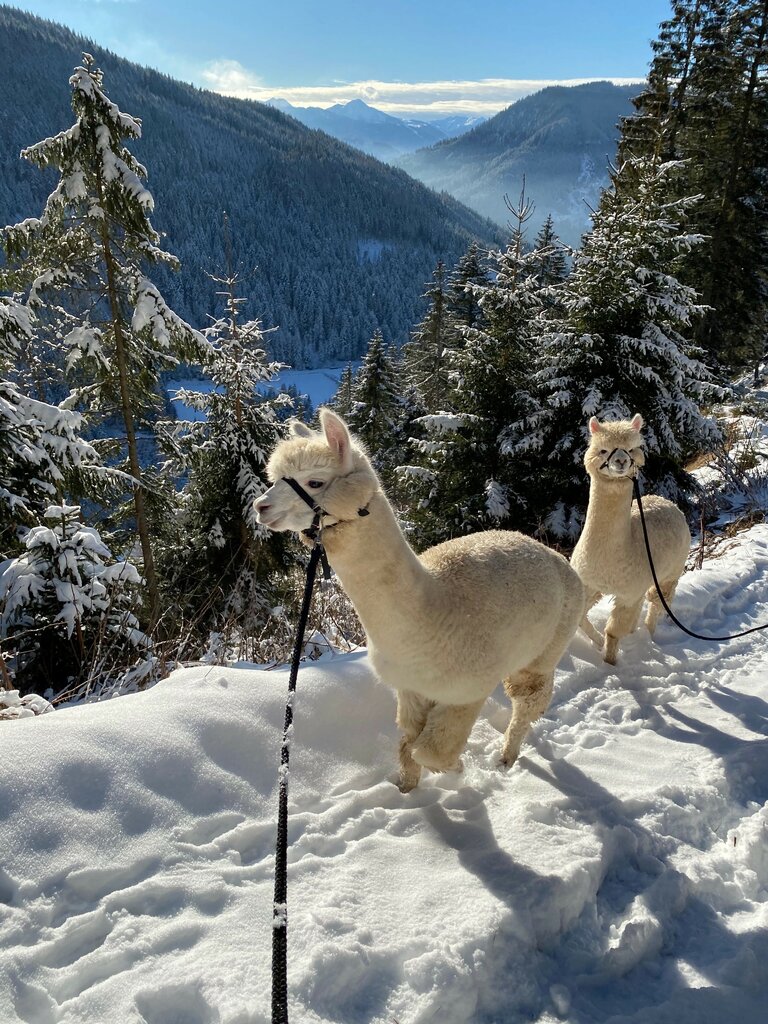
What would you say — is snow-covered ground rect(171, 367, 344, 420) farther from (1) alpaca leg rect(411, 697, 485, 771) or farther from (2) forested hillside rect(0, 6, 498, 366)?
(1) alpaca leg rect(411, 697, 485, 771)

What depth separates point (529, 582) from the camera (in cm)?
373

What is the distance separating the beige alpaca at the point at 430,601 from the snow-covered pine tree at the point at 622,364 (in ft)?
27.8

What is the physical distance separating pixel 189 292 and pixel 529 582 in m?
137

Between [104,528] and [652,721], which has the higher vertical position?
[652,721]

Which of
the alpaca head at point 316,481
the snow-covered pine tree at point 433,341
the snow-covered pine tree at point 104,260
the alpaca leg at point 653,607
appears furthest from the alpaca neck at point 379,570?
the snow-covered pine tree at point 433,341

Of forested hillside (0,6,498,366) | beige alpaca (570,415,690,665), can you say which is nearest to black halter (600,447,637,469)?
beige alpaca (570,415,690,665)

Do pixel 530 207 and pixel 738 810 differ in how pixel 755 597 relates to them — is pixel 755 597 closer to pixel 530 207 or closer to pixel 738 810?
pixel 738 810

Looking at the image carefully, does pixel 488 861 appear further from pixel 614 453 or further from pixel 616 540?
pixel 614 453

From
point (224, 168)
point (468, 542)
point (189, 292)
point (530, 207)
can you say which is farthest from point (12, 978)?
point (224, 168)

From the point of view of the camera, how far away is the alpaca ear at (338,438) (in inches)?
102

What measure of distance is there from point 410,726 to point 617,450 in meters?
3.11

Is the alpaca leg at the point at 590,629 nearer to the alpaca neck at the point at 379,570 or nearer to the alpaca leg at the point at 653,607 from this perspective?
the alpaca leg at the point at 653,607

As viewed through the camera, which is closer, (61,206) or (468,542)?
(468,542)

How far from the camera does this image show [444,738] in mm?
3295
